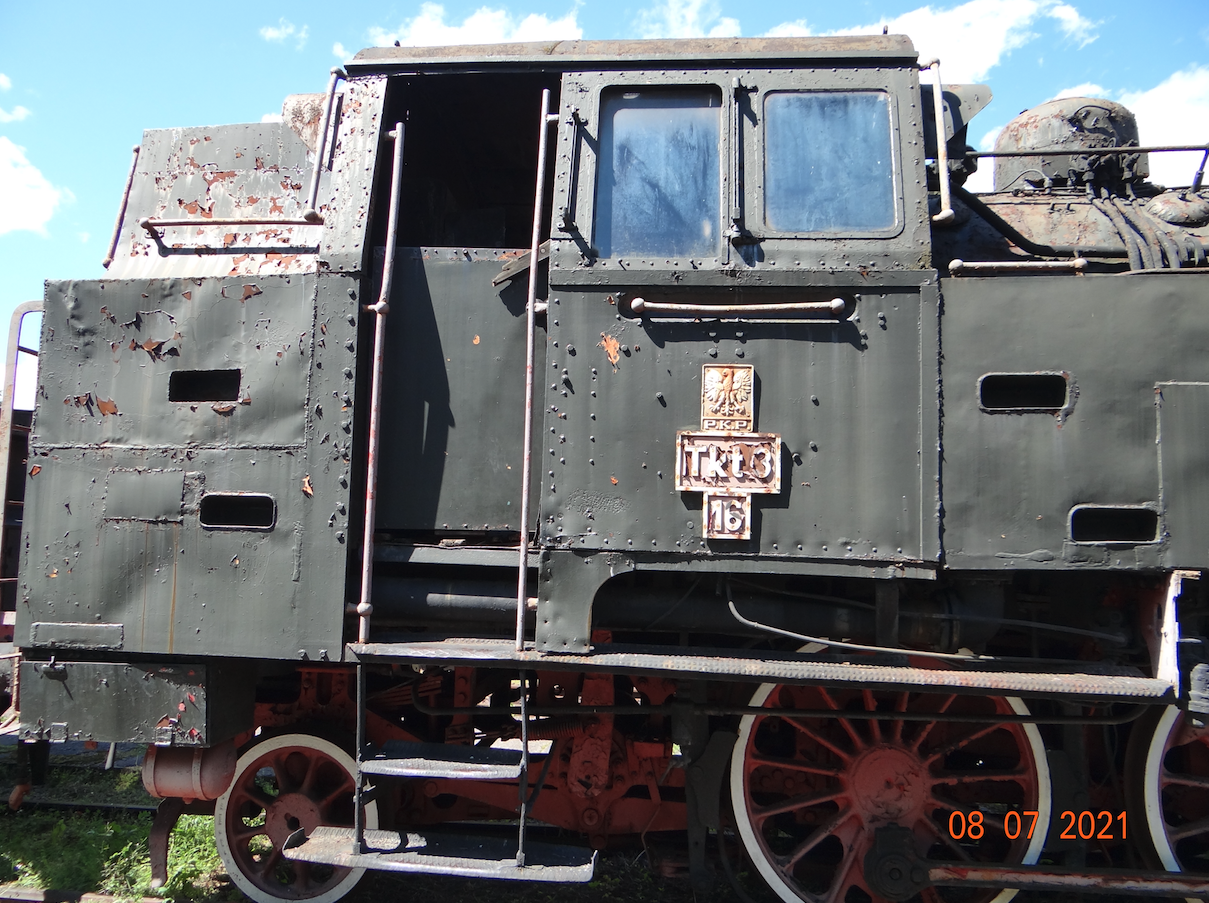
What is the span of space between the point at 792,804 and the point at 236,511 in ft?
9.03

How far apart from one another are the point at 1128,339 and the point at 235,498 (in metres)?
3.55

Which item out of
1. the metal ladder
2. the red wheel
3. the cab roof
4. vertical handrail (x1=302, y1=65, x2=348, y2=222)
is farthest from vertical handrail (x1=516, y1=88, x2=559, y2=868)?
the red wheel

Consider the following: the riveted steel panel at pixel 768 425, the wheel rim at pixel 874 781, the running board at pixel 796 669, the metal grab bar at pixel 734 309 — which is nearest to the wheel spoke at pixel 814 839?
the wheel rim at pixel 874 781

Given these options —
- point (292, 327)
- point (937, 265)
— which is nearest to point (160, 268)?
point (292, 327)

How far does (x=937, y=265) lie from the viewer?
3662mm

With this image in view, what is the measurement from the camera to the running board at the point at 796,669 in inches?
103

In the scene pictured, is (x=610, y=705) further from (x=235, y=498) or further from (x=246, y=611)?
(x=235, y=498)

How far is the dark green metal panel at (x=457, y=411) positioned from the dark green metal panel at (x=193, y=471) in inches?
9.6

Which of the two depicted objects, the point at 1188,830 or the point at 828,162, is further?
the point at 1188,830

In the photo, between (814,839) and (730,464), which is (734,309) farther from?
(814,839)

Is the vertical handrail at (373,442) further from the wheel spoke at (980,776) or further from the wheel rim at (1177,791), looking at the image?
the wheel rim at (1177,791)

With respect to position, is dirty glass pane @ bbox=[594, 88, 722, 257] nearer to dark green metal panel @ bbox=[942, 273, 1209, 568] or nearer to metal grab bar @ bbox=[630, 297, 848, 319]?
metal grab bar @ bbox=[630, 297, 848, 319]

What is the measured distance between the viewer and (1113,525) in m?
2.74

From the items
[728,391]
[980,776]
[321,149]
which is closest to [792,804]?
[980,776]
